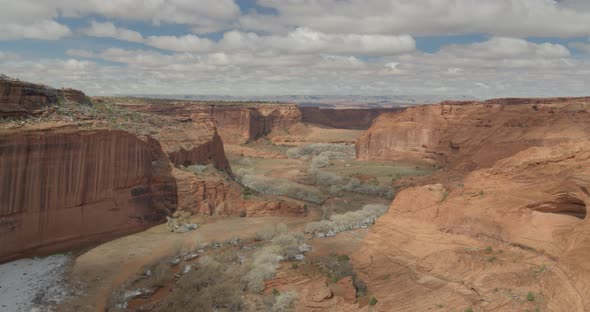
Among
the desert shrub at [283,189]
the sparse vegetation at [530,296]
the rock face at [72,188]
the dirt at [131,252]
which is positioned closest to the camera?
the sparse vegetation at [530,296]

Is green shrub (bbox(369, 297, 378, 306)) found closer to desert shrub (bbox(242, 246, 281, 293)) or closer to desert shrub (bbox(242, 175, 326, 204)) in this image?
desert shrub (bbox(242, 246, 281, 293))

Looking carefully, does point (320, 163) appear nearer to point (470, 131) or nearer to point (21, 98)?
point (470, 131)

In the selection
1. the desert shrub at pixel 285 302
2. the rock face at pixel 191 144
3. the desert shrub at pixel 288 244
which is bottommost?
the desert shrub at pixel 285 302

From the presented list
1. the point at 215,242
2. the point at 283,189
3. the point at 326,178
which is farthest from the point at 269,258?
the point at 326,178

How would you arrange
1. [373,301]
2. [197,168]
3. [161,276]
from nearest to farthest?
[373,301] < [161,276] < [197,168]

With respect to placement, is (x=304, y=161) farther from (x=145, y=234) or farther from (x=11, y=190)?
(x=11, y=190)

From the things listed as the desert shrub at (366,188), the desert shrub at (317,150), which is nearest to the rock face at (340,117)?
the desert shrub at (317,150)

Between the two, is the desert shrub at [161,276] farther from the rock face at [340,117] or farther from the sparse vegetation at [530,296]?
the rock face at [340,117]
